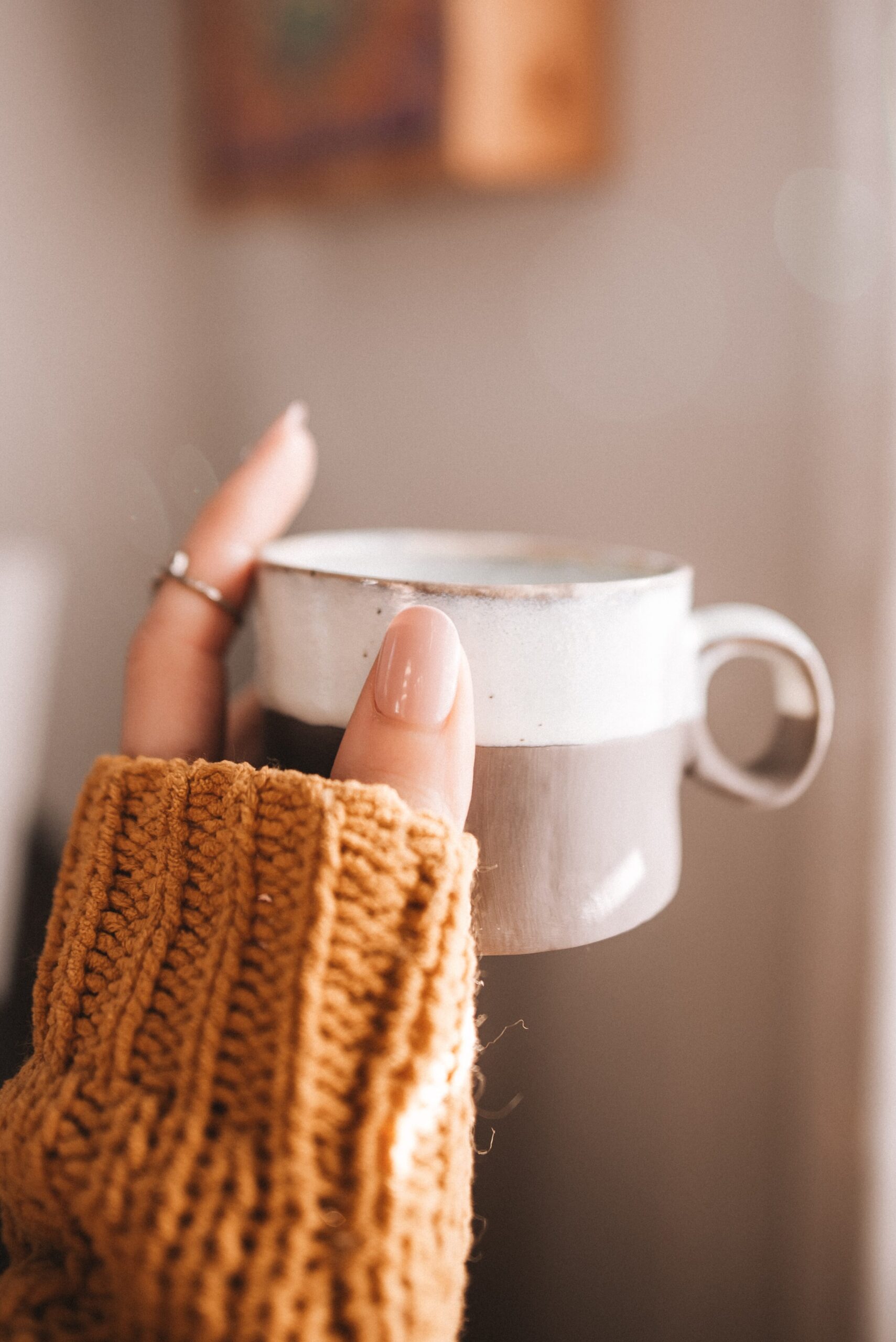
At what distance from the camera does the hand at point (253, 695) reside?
0.30 metres

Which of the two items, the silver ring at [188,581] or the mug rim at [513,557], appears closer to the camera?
the mug rim at [513,557]

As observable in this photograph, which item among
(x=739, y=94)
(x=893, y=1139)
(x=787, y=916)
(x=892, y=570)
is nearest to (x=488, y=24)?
(x=739, y=94)

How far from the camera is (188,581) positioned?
42cm

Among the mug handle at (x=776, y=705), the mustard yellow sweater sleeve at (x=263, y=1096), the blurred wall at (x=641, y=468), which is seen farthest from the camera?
the blurred wall at (x=641, y=468)

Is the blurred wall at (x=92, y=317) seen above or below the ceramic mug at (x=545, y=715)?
above

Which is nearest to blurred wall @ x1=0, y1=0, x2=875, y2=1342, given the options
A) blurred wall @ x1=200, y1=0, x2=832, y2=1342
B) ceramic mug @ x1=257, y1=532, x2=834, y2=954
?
blurred wall @ x1=200, y1=0, x2=832, y2=1342

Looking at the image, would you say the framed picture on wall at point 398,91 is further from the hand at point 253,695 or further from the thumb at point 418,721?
the thumb at point 418,721

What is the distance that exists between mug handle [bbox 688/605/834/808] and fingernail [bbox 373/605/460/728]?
0.45 ft

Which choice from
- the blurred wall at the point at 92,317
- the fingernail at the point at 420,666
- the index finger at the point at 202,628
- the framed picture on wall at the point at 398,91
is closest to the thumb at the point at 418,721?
the fingernail at the point at 420,666

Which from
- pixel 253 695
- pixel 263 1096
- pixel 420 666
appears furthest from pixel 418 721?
pixel 253 695

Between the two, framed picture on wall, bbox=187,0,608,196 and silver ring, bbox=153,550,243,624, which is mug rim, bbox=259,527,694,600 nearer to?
silver ring, bbox=153,550,243,624

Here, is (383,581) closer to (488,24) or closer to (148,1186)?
(148,1186)

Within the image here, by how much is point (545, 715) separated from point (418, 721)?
0.05m

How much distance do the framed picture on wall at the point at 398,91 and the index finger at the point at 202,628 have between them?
21 centimetres
